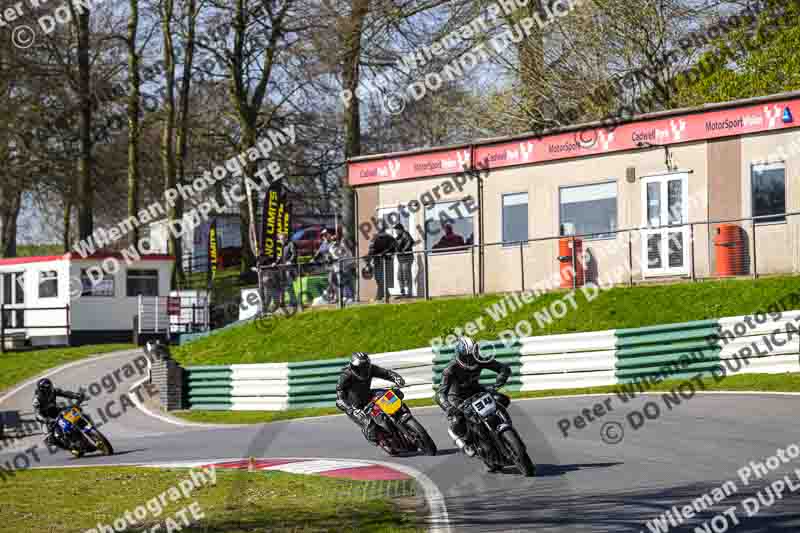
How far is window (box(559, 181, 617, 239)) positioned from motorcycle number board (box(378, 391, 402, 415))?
1122 cm

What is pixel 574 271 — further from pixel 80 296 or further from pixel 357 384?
pixel 80 296

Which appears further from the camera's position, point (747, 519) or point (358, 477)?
point (358, 477)

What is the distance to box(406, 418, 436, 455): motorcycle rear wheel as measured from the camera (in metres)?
14.4

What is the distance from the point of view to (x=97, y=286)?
41.5 metres

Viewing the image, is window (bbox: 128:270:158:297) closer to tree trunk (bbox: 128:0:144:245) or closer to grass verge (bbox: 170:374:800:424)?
tree trunk (bbox: 128:0:144:245)

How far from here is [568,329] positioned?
77.0 feet

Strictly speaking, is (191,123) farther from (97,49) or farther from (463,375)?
(463,375)

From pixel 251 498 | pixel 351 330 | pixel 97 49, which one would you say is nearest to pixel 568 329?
pixel 351 330

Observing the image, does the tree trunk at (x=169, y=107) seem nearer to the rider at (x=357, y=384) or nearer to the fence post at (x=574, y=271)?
the fence post at (x=574, y=271)

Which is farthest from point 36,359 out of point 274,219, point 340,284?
point 340,284

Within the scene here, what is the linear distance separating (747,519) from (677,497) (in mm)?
1180

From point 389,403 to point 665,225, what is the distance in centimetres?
1024

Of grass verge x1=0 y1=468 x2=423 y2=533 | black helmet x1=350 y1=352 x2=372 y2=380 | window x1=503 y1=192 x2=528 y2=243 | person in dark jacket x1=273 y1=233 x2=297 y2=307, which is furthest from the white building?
black helmet x1=350 y1=352 x2=372 y2=380

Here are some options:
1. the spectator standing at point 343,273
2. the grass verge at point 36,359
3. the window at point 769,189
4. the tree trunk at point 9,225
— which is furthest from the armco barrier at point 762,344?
the tree trunk at point 9,225
